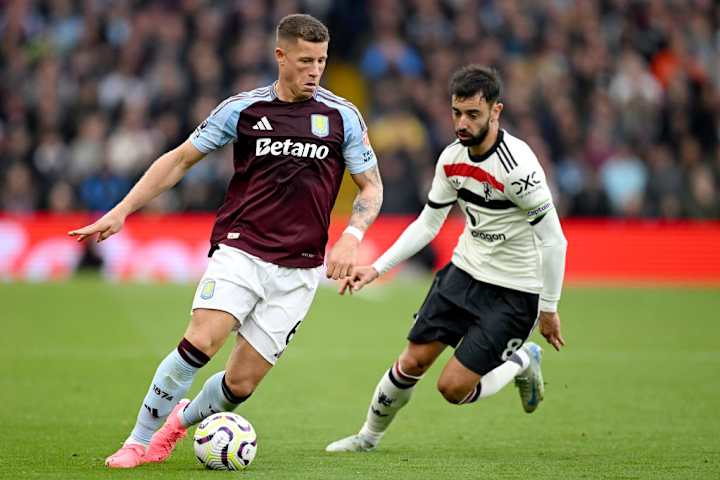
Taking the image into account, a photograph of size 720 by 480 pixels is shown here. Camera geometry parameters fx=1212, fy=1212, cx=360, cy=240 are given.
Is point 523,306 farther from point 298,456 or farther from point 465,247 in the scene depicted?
point 298,456

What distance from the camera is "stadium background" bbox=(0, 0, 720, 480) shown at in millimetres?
15711

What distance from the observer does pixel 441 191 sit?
8148 mm

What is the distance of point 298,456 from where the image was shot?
7.77 m

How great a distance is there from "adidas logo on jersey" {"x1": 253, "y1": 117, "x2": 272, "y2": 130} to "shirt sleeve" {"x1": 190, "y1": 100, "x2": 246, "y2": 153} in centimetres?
13

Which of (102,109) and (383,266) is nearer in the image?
(383,266)

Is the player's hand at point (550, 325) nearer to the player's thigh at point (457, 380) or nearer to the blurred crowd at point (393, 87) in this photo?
the player's thigh at point (457, 380)

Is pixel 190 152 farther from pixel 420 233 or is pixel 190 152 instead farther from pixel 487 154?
pixel 487 154

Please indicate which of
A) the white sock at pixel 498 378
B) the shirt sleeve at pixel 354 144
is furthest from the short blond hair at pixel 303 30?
the white sock at pixel 498 378

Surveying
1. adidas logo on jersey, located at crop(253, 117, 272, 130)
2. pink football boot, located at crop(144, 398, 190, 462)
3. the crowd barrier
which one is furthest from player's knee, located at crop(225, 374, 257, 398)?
the crowd barrier

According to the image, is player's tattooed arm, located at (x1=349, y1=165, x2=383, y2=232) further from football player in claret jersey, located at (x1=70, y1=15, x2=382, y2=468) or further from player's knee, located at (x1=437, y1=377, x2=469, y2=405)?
player's knee, located at (x1=437, y1=377, x2=469, y2=405)

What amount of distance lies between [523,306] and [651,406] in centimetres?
262

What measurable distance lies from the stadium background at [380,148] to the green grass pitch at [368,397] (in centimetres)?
11

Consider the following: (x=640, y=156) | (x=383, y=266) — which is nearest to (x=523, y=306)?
(x=383, y=266)

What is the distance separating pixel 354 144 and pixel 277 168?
52cm
